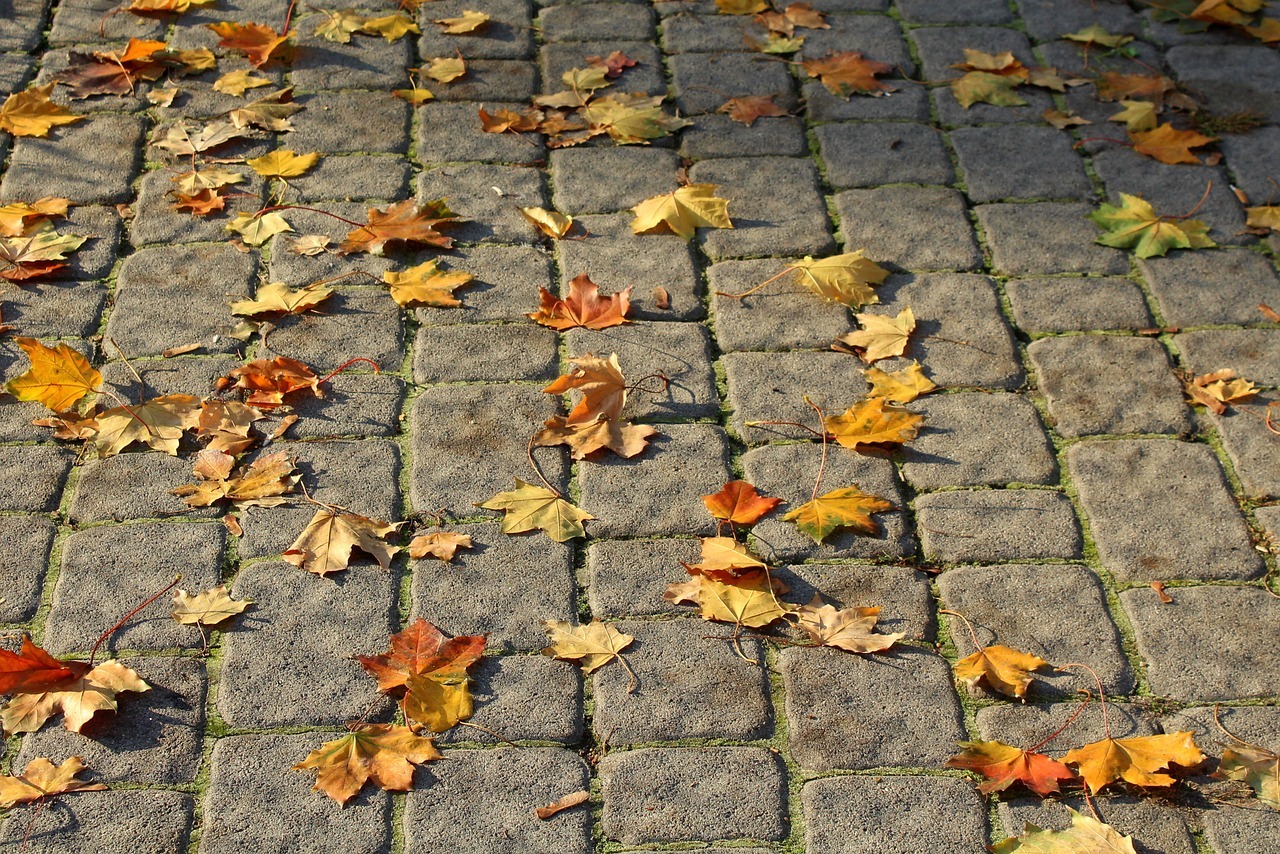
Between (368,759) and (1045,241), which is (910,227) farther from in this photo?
(368,759)

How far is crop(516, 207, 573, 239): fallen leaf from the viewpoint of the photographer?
3693 millimetres

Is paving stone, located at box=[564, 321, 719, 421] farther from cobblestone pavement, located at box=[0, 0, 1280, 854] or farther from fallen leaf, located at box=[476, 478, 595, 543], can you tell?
fallen leaf, located at box=[476, 478, 595, 543]

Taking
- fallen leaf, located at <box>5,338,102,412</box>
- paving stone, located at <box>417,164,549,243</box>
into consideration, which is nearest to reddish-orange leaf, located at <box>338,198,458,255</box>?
paving stone, located at <box>417,164,549,243</box>

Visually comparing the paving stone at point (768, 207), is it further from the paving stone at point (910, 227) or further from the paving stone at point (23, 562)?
the paving stone at point (23, 562)

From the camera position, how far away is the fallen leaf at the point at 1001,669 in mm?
2584

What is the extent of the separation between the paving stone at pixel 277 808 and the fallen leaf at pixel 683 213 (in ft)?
5.98

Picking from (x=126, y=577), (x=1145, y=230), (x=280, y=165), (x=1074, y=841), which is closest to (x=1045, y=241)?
(x=1145, y=230)

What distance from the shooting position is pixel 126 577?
8.98 ft

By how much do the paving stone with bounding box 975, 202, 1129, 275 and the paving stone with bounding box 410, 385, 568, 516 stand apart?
140 cm

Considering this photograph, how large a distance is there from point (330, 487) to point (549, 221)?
44.1 inches

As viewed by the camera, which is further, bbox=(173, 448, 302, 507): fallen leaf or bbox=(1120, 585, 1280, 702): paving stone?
bbox=(173, 448, 302, 507): fallen leaf

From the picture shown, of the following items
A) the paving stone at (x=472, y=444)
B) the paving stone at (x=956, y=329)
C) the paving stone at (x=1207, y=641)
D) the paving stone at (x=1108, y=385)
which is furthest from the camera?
the paving stone at (x=956, y=329)

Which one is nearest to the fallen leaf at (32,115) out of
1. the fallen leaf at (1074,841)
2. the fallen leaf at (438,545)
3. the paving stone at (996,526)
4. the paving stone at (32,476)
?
the paving stone at (32,476)

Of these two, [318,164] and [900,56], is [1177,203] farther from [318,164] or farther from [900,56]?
[318,164]
